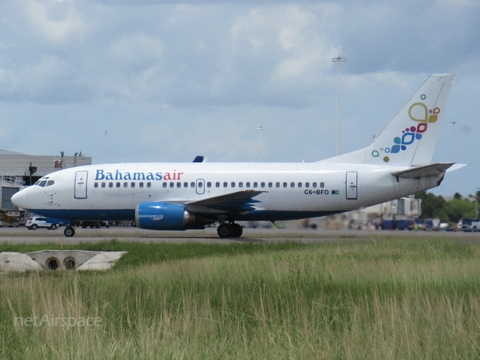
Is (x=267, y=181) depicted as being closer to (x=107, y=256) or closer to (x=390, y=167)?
(x=390, y=167)

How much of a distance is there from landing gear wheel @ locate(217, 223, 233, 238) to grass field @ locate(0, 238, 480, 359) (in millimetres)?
16598

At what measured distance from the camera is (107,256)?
78.7 ft

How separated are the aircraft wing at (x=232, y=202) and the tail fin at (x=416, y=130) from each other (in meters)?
5.51

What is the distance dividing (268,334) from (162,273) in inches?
264

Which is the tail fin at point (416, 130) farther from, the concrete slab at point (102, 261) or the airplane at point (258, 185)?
the concrete slab at point (102, 261)

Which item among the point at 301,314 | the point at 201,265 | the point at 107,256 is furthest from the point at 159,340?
the point at 107,256

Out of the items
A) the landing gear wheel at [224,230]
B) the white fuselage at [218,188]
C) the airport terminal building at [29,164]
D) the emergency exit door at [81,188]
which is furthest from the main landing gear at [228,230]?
the airport terminal building at [29,164]

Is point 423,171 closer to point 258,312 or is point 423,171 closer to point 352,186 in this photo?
point 352,186

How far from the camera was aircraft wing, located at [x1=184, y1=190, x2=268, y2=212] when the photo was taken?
105ft

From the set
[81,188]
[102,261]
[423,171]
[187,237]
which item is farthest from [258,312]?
[81,188]

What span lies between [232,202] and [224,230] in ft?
7.30

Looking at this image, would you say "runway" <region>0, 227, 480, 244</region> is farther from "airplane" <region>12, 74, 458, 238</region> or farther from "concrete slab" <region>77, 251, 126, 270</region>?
"concrete slab" <region>77, 251, 126, 270</region>

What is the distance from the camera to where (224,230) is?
3453cm

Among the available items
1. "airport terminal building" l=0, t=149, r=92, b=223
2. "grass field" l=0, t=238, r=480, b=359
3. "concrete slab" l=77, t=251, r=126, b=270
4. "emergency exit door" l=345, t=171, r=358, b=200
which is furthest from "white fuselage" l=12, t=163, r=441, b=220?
"airport terminal building" l=0, t=149, r=92, b=223
